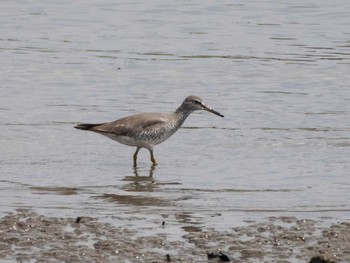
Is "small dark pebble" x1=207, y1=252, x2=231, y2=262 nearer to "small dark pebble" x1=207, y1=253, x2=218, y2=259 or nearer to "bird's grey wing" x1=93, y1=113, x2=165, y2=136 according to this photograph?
"small dark pebble" x1=207, y1=253, x2=218, y2=259

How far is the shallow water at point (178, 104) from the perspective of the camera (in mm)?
11305

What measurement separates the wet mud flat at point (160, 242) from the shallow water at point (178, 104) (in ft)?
1.38

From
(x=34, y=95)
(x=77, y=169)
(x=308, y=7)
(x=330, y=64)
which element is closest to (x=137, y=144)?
(x=77, y=169)

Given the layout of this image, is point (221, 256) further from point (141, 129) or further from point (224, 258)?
point (141, 129)

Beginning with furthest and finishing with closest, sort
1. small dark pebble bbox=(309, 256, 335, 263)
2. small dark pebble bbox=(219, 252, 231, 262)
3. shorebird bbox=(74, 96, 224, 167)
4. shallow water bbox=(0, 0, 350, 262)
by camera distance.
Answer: shorebird bbox=(74, 96, 224, 167)
shallow water bbox=(0, 0, 350, 262)
small dark pebble bbox=(219, 252, 231, 262)
small dark pebble bbox=(309, 256, 335, 263)

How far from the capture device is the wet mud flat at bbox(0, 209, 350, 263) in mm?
8688

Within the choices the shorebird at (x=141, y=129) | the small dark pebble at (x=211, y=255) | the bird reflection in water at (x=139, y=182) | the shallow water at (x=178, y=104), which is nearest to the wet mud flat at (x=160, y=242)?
the small dark pebble at (x=211, y=255)

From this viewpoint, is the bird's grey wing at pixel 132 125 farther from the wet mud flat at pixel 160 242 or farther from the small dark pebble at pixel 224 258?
the small dark pebble at pixel 224 258

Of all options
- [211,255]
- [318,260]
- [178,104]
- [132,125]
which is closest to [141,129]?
[132,125]

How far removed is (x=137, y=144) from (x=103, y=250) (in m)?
4.95

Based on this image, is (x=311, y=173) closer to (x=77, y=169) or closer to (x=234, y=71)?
(x=77, y=169)

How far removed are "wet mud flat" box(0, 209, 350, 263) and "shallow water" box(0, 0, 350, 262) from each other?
1.38 feet

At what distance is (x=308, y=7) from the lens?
79.7 feet

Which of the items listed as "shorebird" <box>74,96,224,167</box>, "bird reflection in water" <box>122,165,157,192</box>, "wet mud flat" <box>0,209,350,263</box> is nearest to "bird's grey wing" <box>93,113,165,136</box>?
"shorebird" <box>74,96,224,167</box>
